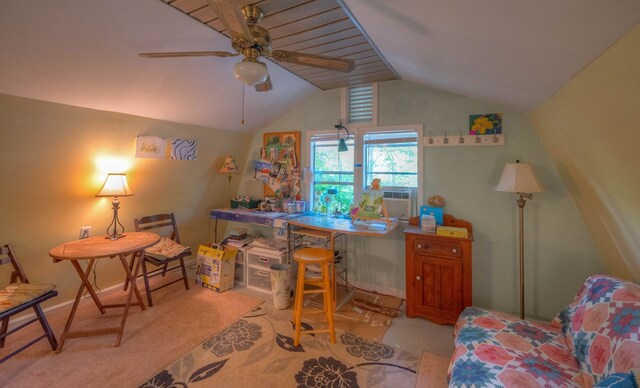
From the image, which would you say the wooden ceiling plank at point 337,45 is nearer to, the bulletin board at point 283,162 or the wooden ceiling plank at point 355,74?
the wooden ceiling plank at point 355,74

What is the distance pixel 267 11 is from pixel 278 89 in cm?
135

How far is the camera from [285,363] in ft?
6.36

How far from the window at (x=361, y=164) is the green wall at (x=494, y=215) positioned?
0.14 m

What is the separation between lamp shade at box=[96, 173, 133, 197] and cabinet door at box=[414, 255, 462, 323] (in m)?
2.92

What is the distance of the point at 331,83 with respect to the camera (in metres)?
3.10

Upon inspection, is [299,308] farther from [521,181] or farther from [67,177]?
[67,177]

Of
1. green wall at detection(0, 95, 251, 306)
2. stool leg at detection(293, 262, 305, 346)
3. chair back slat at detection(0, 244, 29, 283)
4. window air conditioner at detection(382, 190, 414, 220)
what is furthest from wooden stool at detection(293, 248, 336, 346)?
chair back slat at detection(0, 244, 29, 283)

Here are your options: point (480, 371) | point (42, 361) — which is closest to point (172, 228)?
point (42, 361)

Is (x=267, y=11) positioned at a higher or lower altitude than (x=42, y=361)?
higher

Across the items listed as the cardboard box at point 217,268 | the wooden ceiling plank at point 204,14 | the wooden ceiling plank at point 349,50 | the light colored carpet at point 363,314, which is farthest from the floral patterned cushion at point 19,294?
the wooden ceiling plank at point 349,50

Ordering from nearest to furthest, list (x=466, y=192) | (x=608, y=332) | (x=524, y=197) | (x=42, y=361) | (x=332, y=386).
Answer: (x=608, y=332) → (x=332, y=386) → (x=42, y=361) → (x=524, y=197) → (x=466, y=192)

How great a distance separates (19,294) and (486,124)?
404 centimetres

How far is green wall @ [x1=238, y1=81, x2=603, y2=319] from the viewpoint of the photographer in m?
2.32

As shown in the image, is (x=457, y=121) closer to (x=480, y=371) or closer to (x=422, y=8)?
(x=422, y=8)
